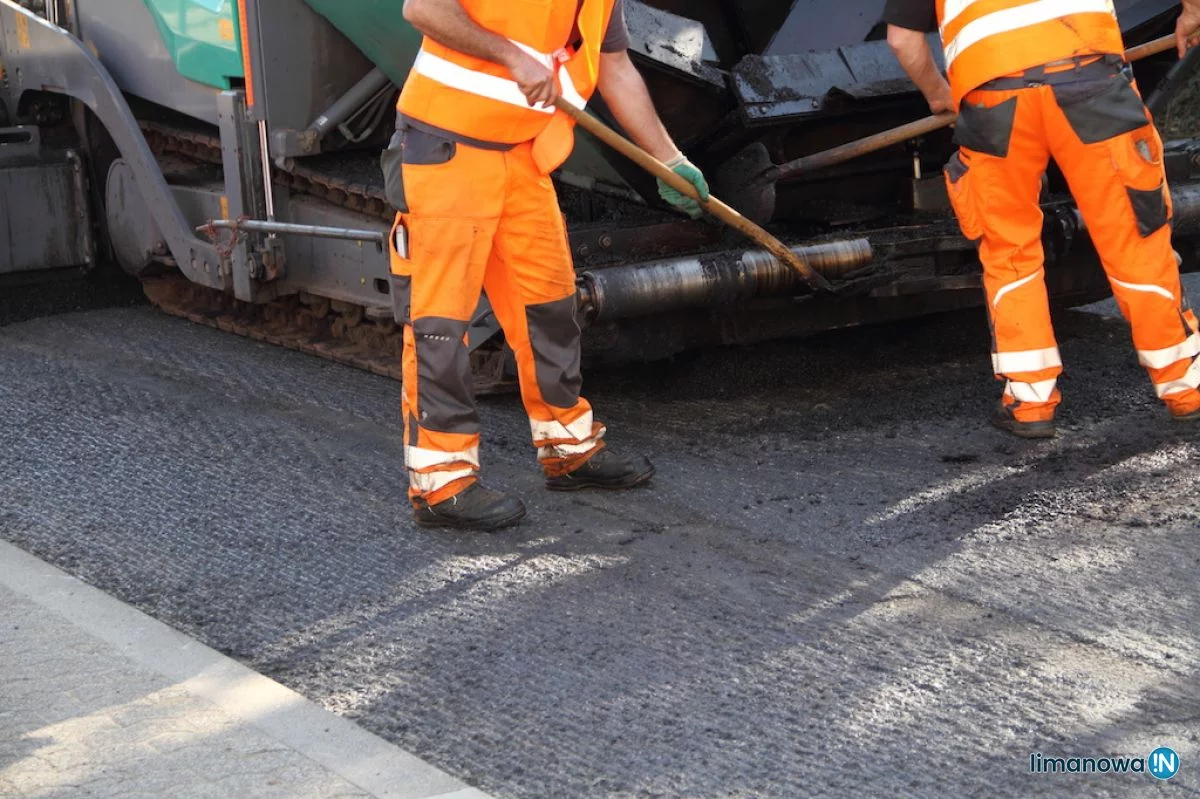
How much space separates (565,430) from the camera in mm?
4469

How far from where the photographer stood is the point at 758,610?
354cm

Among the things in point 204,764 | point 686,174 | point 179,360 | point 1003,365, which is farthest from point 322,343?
point 204,764

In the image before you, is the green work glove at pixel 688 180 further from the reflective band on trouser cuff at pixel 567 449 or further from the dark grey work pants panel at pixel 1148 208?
the dark grey work pants panel at pixel 1148 208

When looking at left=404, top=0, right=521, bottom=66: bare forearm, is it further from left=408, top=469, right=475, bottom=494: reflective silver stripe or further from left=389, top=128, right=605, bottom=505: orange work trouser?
left=408, top=469, right=475, bottom=494: reflective silver stripe

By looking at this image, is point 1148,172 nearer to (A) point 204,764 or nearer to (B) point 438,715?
(B) point 438,715

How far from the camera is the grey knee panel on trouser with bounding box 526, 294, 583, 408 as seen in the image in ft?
14.3

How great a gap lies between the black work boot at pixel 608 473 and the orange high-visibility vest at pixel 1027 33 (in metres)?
1.44

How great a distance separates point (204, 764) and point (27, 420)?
300cm

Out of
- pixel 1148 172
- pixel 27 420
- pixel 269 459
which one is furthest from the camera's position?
pixel 27 420

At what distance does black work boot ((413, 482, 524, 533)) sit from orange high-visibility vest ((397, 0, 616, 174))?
2.81ft

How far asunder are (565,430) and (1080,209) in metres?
1.60

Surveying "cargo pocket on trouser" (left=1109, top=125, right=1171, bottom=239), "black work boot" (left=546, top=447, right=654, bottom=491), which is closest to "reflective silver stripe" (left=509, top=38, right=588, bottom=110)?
"black work boot" (left=546, top=447, right=654, bottom=491)

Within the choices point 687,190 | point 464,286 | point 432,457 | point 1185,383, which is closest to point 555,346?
point 464,286

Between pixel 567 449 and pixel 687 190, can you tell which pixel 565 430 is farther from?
pixel 687 190
